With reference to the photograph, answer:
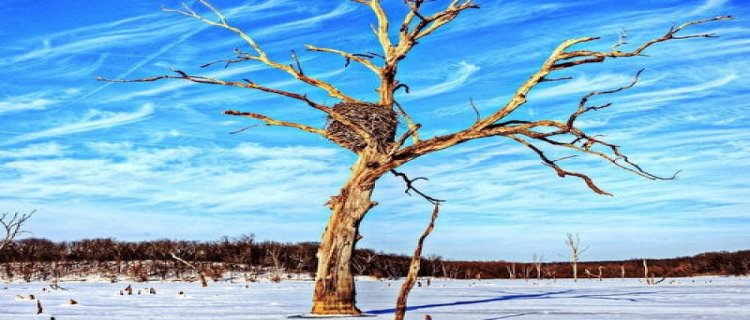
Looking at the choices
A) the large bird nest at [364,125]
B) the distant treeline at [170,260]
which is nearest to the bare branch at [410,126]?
the large bird nest at [364,125]

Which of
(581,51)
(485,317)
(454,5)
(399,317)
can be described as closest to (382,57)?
(454,5)

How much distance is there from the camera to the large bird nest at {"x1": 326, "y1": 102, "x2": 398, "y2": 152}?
1140 cm

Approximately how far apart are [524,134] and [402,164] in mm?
1821

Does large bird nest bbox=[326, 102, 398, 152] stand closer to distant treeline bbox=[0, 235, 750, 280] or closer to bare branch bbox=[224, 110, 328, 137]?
bare branch bbox=[224, 110, 328, 137]

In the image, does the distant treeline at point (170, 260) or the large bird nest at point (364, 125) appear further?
the distant treeline at point (170, 260)

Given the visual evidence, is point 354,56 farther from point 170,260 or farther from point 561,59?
point 170,260

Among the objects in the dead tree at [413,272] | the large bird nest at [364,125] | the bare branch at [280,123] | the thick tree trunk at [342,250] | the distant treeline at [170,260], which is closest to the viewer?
the dead tree at [413,272]

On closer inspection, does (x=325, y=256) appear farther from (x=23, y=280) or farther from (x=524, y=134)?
(x=23, y=280)

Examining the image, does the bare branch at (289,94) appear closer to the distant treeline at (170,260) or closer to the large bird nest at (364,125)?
the large bird nest at (364,125)

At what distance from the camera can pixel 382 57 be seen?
42.8ft

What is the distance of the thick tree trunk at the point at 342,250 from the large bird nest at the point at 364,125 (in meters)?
0.48

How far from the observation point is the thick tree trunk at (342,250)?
36.3 feet

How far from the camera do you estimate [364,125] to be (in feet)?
37.4

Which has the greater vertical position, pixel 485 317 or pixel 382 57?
pixel 382 57
